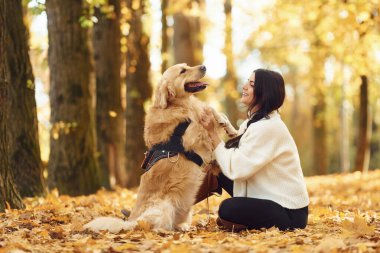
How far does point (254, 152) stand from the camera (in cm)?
495

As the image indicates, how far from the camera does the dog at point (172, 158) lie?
5133 mm

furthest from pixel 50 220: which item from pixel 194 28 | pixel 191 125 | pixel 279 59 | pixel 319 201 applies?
pixel 279 59

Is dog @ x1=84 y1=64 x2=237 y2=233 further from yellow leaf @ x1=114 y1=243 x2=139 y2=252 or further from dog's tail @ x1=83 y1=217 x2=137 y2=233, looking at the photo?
yellow leaf @ x1=114 y1=243 x2=139 y2=252

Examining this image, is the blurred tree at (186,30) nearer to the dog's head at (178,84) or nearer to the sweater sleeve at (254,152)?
the dog's head at (178,84)

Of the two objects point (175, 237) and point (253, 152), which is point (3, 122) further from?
point (253, 152)

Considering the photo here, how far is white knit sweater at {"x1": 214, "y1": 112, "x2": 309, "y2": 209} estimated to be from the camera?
495cm

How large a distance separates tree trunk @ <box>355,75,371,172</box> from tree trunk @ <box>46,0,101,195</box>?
989 centimetres

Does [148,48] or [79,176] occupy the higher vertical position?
[148,48]

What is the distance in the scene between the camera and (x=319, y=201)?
8.64m

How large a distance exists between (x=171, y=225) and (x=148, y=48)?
25.2 ft

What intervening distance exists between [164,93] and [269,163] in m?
1.26

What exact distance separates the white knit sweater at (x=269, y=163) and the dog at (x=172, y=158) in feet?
1.01

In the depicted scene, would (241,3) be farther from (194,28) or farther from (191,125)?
(191,125)

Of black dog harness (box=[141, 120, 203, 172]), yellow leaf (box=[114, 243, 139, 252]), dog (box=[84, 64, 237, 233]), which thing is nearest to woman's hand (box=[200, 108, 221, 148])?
dog (box=[84, 64, 237, 233])
